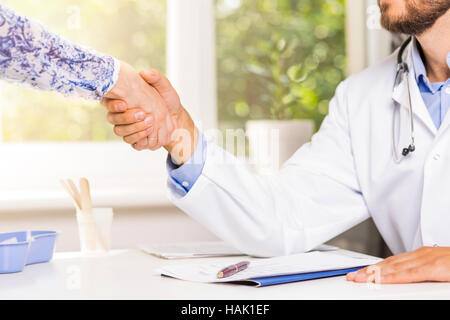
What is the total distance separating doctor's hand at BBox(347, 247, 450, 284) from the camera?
3.42 ft

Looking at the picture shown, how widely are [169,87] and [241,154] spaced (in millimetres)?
1063

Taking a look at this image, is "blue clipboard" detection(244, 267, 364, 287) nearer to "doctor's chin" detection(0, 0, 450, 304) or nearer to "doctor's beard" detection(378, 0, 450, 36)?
"doctor's chin" detection(0, 0, 450, 304)

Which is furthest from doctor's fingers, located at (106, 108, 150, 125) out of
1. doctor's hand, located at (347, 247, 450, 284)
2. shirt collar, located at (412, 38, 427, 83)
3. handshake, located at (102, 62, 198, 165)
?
shirt collar, located at (412, 38, 427, 83)

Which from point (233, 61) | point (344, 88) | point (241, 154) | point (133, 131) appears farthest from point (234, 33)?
point (133, 131)

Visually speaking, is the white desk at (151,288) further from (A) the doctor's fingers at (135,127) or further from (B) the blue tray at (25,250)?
(A) the doctor's fingers at (135,127)

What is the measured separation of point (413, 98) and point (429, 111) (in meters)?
0.06

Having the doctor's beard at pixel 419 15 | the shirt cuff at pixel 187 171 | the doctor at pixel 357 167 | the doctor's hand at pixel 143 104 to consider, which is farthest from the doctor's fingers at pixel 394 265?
the doctor's beard at pixel 419 15

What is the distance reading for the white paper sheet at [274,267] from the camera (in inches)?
41.7

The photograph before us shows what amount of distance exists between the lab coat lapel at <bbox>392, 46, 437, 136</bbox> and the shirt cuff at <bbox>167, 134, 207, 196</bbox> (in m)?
0.52

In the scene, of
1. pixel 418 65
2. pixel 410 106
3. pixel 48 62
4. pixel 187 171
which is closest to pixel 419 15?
pixel 418 65

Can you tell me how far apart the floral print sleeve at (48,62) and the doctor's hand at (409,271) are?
0.61m

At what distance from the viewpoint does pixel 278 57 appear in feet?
8.43

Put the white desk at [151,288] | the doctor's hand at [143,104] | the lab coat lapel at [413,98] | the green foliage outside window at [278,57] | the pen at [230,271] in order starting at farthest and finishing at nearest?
the green foliage outside window at [278,57] → the lab coat lapel at [413,98] → the doctor's hand at [143,104] → the pen at [230,271] → the white desk at [151,288]

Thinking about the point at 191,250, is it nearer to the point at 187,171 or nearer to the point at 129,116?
the point at 187,171
